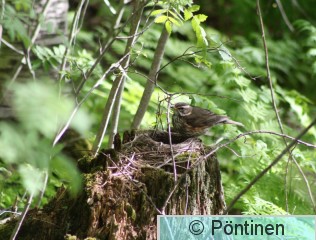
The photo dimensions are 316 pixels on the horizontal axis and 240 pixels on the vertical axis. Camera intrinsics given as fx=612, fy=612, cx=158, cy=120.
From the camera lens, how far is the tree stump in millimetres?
3646

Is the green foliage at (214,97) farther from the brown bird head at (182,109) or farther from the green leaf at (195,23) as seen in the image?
the brown bird head at (182,109)

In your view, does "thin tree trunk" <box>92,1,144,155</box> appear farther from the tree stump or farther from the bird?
the tree stump

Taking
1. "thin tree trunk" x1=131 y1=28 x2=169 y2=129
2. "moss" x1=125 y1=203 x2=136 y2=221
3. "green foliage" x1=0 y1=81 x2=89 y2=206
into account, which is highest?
"thin tree trunk" x1=131 y1=28 x2=169 y2=129

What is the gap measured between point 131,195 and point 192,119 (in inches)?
43.9

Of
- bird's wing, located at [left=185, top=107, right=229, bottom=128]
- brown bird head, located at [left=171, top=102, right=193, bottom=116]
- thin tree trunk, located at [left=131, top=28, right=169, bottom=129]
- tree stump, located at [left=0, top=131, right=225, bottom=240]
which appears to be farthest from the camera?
thin tree trunk, located at [left=131, top=28, right=169, bottom=129]

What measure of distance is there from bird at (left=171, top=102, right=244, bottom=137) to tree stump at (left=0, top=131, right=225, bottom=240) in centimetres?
54

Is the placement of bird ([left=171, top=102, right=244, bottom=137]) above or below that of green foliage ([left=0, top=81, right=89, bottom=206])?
above

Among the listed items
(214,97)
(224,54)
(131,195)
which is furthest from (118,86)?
(214,97)

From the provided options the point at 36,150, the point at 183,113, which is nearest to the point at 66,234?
the point at 183,113

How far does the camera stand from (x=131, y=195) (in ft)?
12.2

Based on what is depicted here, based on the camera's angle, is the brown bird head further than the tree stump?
Yes

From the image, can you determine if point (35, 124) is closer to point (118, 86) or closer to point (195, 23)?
point (195, 23)

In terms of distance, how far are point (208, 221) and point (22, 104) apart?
235cm

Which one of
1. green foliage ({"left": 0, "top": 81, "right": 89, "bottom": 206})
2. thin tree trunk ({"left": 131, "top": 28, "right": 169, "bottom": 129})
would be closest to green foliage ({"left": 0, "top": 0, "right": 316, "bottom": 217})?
green foliage ({"left": 0, "top": 81, "right": 89, "bottom": 206})
